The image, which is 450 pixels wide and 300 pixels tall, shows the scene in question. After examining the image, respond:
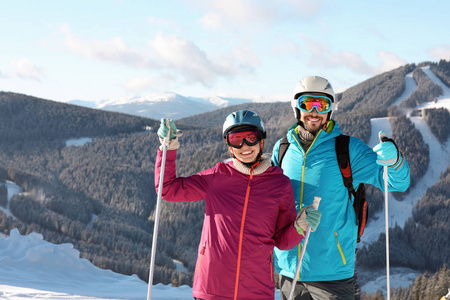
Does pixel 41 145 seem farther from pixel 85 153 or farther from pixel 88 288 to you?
pixel 88 288

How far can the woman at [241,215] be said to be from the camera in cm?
300

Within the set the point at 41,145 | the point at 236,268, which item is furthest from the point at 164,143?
the point at 41,145

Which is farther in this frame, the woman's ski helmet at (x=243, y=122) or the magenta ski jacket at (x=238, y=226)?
the woman's ski helmet at (x=243, y=122)

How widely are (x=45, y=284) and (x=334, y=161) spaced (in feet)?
23.3

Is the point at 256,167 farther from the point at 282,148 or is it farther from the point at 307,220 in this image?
the point at 282,148

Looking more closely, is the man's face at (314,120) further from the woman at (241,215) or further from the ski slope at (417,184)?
the ski slope at (417,184)

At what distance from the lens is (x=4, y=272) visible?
9000mm

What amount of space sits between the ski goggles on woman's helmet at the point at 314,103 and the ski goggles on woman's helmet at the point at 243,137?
27.2 inches

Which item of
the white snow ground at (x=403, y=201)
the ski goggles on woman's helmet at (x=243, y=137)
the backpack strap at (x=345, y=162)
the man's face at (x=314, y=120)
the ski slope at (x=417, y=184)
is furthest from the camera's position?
the ski slope at (x=417, y=184)

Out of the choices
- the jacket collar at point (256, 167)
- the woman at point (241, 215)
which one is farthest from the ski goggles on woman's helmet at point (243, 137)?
the jacket collar at point (256, 167)

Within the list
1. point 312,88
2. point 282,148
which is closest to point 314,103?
point 312,88

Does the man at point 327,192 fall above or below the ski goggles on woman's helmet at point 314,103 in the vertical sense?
below

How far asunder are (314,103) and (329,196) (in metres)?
0.83

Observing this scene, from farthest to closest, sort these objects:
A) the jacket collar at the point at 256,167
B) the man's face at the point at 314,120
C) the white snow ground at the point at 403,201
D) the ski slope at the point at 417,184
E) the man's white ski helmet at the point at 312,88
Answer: the ski slope at the point at 417,184 < the white snow ground at the point at 403,201 < the man's white ski helmet at the point at 312,88 < the man's face at the point at 314,120 < the jacket collar at the point at 256,167
